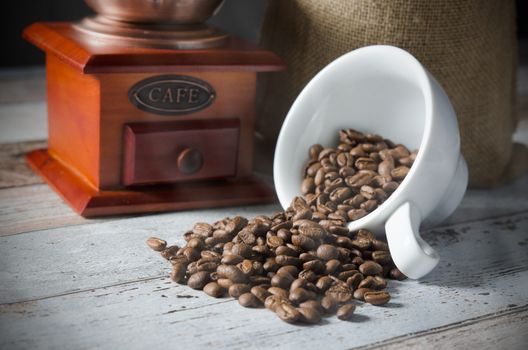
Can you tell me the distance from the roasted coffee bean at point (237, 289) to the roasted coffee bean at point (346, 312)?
0.14 m

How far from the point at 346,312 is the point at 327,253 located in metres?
0.13

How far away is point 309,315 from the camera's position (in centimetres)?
104

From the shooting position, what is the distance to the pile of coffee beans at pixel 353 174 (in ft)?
4.19

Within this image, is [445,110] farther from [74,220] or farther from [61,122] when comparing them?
[61,122]

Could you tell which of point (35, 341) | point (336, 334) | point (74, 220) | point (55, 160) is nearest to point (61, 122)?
point (55, 160)

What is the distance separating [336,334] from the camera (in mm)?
1022

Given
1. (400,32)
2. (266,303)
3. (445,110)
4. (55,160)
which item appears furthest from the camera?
(55,160)

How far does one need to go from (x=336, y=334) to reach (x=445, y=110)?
0.43m

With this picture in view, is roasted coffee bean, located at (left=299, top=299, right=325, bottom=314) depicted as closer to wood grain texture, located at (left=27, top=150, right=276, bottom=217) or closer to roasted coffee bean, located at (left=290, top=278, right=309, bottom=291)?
roasted coffee bean, located at (left=290, top=278, right=309, bottom=291)

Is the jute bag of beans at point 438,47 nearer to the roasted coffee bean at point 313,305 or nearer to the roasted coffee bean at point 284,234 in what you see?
the roasted coffee bean at point 284,234

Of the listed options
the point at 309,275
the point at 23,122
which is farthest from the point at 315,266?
the point at 23,122

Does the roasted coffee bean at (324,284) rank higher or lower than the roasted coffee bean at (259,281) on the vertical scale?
higher

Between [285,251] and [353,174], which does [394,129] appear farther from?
[285,251]

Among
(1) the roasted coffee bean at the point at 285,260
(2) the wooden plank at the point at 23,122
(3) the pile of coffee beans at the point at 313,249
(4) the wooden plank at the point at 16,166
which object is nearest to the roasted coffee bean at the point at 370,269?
(3) the pile of coffee beans at the point at 313,249
